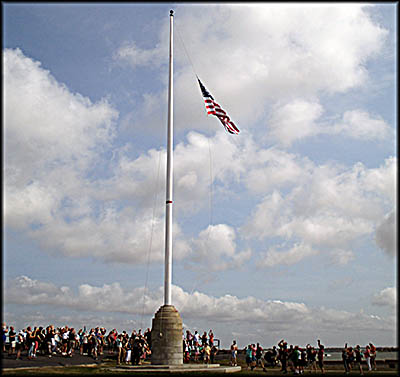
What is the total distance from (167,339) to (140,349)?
15.6ft

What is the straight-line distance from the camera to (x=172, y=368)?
1129 inches

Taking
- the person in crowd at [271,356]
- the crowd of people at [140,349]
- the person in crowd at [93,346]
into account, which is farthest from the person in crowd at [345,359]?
the person in crowd at [93,346]

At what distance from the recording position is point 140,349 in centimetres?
3428

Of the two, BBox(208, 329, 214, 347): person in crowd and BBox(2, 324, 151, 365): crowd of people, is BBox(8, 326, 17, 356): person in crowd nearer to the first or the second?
BBox(2, 324, 151, 365): crowd of people

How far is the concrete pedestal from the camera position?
3016cm

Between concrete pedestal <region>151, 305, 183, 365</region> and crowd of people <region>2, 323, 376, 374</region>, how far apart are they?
3148 millimetres

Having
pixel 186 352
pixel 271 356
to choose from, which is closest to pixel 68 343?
pixel 186 352

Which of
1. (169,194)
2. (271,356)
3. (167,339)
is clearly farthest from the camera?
(271,356)

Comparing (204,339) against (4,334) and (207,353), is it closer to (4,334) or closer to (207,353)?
(207,353)

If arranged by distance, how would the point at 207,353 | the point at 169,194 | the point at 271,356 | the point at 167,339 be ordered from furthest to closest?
the point at 271,356 → the point at 207,353 → the point at 169,194 → the point at 167,339

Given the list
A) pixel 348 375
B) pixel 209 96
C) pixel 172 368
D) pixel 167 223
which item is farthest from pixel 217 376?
pixel 209 96

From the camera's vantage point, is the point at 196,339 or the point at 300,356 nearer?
the point at 300,356

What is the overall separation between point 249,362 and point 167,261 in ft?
32.2

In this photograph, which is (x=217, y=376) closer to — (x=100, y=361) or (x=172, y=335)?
(x=172, y=335)
